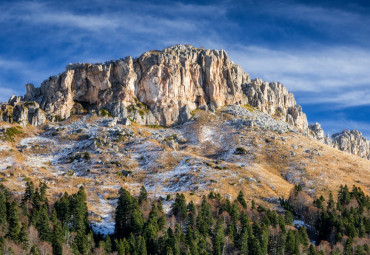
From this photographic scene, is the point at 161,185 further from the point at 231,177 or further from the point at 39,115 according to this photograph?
the point at 39,115

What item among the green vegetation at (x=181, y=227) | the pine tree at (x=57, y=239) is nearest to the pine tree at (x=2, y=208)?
the green vegetation at (x=181, y=227)

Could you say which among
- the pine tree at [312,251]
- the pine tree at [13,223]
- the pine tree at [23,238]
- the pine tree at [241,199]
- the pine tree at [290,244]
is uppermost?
the pine tree at [241,199]

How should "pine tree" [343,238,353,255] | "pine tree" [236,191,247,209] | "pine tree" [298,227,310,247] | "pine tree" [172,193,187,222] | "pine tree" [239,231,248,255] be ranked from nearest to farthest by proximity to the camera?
1. "pine tree" [239,231,248,255]
2. "pine tree" [343,238,353,255]
3. "pine tree" [298,227,310,247]
4. "pine tree" [172,193,187,222]
5. "pine tree" [236,191,247,209]

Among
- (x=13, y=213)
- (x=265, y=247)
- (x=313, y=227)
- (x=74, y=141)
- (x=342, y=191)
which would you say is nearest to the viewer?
(x=13, y=213)

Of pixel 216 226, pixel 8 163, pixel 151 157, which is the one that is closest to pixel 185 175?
pixel 151 157

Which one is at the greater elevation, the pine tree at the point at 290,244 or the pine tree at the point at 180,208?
the pine tree at the point at 180,208

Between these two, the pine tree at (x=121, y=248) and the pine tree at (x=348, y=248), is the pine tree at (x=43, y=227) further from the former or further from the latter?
the pine tree at (x=348, y=248)

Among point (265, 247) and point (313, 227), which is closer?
point (265, 247)

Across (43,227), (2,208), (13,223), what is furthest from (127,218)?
(2,208)

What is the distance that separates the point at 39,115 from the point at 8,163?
1968 inches

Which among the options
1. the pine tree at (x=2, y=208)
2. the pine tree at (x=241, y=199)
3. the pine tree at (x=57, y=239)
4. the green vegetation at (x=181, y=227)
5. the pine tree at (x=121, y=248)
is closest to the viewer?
the pine tree at (x=57, y=239)

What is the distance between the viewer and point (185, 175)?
5615 inches

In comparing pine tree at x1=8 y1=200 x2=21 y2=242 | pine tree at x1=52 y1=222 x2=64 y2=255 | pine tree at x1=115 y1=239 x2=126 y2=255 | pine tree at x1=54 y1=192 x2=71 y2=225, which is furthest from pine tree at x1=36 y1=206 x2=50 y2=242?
pine tree at x1=115 y1=239 x2=126 y2=255

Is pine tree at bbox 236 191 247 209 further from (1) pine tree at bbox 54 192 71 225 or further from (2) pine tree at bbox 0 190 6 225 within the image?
(2) pine tree at bbox 0 190 6 225
